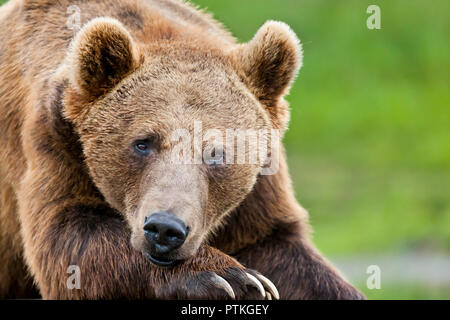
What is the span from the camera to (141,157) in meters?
6.42

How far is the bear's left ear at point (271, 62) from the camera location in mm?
6938

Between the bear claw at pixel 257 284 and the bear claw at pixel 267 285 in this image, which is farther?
the bear claw at pixel 267 285

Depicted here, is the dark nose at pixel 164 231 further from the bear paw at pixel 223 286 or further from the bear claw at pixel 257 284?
the bear claw at pixel 257 284

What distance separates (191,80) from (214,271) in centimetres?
132

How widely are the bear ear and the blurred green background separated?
9.65 metres

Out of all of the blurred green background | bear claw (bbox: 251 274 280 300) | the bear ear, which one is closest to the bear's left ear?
the bear ear

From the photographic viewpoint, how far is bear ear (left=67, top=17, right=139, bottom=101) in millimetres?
6594

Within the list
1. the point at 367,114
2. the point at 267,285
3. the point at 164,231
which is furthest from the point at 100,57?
the point at 367,114

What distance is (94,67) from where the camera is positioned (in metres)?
6.67

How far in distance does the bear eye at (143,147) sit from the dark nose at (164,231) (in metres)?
0.62

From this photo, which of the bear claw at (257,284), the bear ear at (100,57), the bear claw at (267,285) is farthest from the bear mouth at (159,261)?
the bear ear at (100,57)

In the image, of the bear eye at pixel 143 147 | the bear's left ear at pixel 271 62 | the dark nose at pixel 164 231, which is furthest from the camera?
the bear's left ear at pixel 271 62

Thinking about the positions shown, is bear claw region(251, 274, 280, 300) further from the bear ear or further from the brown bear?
the bear ear

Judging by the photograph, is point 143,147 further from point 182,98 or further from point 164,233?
point 164,233
